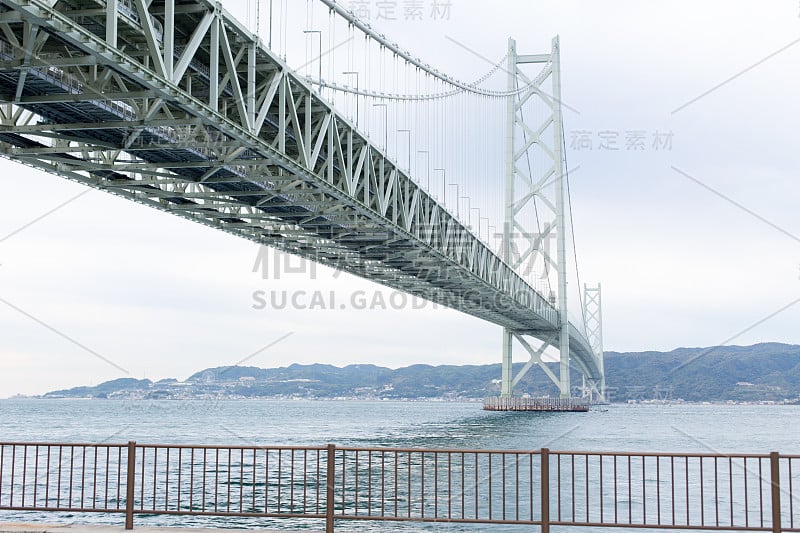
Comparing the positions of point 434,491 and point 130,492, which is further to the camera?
point 434,491

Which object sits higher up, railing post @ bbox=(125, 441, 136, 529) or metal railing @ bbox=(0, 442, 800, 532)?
railing post @ bbox=(125, 441, 136, 529)

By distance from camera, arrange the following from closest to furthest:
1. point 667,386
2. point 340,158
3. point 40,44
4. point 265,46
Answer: point 40,44, point 265,46, point 340,158, point 667,386

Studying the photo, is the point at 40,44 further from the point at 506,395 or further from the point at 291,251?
the point at 506,395

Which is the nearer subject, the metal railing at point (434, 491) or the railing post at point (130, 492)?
the railing post at point (130, 492)

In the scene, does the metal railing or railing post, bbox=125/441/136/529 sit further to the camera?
the metal railing

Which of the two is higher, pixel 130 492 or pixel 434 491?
pixel 130 492

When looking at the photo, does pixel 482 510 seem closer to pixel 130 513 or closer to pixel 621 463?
pixel 130 513

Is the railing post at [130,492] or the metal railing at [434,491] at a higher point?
the railing post at [130,492]

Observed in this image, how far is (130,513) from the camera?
35.2 ft

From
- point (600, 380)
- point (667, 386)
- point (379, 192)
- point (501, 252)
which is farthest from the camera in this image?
point (667, 386)

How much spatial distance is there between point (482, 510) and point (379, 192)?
1215 centimetres

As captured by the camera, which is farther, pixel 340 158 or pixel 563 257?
pixel 563 257

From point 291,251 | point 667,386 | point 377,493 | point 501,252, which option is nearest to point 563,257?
point 501,252

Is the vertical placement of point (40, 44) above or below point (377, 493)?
above
